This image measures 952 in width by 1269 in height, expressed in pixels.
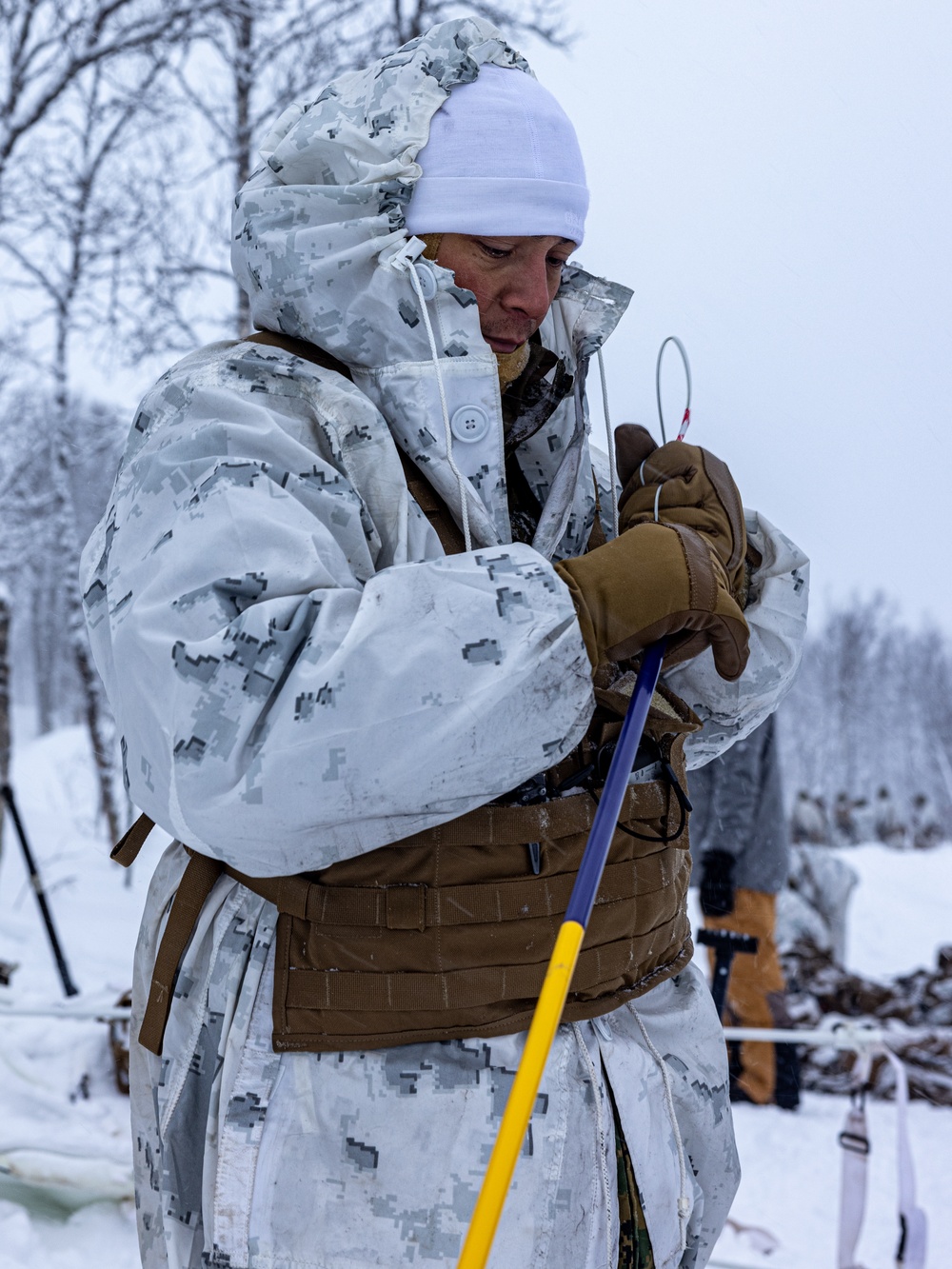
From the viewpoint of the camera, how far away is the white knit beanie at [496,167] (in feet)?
4.65

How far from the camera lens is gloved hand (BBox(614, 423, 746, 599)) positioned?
1.40 m

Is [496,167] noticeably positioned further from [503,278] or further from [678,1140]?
[678,1140]

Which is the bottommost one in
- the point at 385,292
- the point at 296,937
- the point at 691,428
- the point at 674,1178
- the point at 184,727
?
the point at 674,1178

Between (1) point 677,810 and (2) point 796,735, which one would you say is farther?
(2) point 796,735

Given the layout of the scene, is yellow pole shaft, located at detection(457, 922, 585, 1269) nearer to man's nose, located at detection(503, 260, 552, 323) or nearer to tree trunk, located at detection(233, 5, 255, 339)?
man's nose, located at detection(503, 260, 552, 323)

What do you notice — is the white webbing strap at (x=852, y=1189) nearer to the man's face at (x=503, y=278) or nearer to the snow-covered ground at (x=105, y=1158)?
the snow-covered ground at (x=105, y=1158)

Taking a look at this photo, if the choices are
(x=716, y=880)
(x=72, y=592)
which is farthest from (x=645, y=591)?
(x=72, y=592)

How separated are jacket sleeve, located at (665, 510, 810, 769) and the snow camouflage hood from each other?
0.36 m

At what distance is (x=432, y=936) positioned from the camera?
4.03ft

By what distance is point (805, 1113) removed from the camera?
494cm

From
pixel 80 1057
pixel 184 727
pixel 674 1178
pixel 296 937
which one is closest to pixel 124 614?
pixel 184 727

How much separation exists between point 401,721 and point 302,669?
11 centimetres

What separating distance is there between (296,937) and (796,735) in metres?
30.0

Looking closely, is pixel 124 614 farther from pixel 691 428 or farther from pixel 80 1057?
pixel 80 1057
